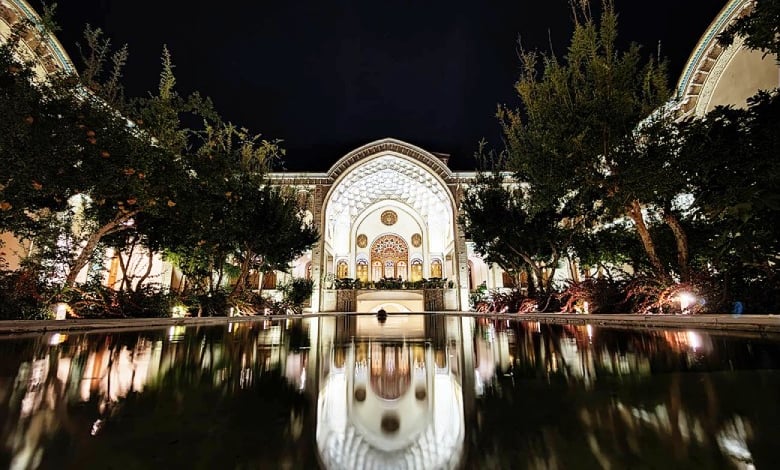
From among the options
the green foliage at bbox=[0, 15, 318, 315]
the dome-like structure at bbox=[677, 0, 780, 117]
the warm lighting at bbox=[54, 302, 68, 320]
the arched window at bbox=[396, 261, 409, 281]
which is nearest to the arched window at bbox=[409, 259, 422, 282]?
the arched window at bbox=[396, 261, 409, 281]

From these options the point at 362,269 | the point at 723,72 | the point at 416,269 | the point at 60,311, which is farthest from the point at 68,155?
the point at 416,269

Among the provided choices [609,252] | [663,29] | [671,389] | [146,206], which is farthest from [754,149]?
[663,29]

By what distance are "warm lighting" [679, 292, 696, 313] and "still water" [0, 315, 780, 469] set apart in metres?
5.47

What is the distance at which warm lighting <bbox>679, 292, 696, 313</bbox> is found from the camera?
6594 millimetres

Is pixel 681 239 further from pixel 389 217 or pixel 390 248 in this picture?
pixel 389 217

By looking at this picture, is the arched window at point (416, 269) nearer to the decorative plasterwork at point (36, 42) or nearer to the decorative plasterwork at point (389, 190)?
the decorative plasterwork at point (389, 190)

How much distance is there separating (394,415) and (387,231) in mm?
29914

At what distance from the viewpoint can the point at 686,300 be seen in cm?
666

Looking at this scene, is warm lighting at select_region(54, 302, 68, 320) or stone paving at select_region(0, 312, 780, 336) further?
warm lighting at select_region(54, 302, 68, 320)

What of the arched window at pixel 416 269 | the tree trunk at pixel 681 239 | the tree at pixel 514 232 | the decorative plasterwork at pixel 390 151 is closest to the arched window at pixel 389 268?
the arched window at pixel 416 269

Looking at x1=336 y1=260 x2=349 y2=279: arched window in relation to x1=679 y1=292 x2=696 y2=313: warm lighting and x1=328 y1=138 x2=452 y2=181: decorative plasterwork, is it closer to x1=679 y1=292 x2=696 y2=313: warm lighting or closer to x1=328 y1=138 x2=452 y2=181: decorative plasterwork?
x1=328 y1=138 x2=452 y2=181: decorative plasterwork

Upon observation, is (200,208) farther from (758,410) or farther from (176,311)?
(758,410)

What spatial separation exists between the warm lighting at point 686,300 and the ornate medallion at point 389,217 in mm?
24933

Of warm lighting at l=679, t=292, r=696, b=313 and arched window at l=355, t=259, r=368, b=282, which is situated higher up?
arched window at l=355, t=259, r=368, b=282
